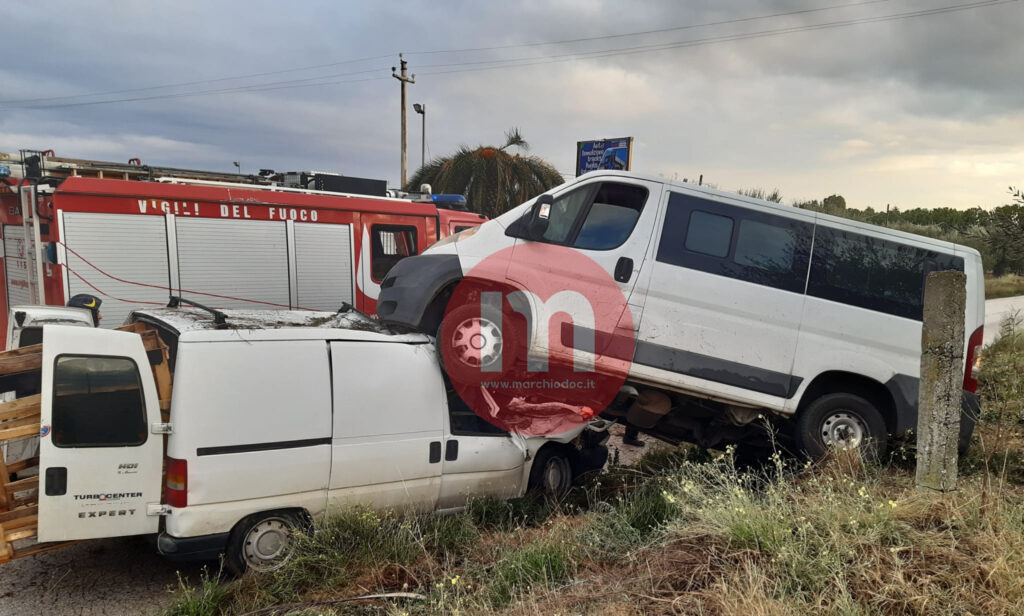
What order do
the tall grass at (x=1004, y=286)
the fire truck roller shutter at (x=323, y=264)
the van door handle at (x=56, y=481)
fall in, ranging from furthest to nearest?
1. the tall grass at (x=1004, y=286)
2. the fire truck roller shutter at (x=323, y=264)
3. the van door handle at (x=56, y=481)

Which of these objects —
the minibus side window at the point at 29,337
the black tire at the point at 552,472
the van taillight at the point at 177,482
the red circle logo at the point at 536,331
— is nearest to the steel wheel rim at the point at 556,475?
the black tire at the point at 552,472

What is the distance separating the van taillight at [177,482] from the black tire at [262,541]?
16.0 inches

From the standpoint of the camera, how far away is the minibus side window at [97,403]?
379cm

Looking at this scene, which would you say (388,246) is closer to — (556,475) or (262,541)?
(556,475)

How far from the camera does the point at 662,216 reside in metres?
5.57

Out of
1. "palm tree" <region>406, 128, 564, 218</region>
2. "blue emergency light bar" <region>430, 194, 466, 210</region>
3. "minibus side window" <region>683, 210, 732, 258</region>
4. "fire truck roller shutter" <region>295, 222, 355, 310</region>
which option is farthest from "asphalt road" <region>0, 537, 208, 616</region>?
"palm tree" <region>406, 128, 564, 218</region>

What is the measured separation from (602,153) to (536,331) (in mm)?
7852

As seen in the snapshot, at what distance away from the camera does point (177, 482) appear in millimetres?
3975

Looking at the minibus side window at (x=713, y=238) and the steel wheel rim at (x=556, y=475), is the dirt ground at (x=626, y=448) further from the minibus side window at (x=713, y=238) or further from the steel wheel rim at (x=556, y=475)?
the minibus side window at (x=713, y=238)

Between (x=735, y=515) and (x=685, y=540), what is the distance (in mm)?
318

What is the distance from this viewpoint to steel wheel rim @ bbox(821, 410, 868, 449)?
571cm

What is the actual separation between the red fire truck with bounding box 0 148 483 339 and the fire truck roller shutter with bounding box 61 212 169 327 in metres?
0.01

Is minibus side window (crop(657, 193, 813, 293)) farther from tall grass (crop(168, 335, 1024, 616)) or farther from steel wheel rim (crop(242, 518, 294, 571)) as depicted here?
steel wheel rim (crop(242, 518, 294, 571))

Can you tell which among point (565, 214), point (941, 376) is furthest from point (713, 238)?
point (941, 376)
